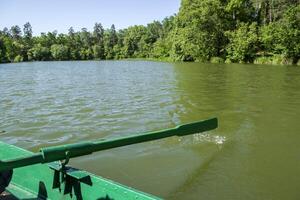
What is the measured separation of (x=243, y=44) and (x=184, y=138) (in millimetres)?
37412

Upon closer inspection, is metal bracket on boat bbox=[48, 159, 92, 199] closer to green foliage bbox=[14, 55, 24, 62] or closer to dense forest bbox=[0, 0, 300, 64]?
dense forest bbox=[0, 0, 300, 64]

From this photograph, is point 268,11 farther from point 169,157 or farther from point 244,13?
point 169,157

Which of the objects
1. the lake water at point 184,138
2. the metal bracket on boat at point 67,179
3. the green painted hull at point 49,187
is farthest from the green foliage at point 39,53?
the metal bracket on boat at point 67,179

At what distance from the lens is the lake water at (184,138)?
5805 mm

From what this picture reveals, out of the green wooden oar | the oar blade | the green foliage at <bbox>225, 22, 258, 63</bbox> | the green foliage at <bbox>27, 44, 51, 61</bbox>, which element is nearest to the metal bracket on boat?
the green wooden oar

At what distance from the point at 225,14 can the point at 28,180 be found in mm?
49605

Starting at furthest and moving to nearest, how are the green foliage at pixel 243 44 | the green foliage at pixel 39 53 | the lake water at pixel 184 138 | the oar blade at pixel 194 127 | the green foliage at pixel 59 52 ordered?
1. the green foliage at pixel 59 52
2. the green foliage at pixel 39 53
3. the green foliage at pixel 243 44
4. the lake water at pixel 184 138
5. the oar blade at pixel 194 127

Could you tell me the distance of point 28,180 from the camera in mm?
4285

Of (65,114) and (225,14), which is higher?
(225,14)

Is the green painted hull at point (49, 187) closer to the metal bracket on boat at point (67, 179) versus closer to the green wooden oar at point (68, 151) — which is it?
the metal bracket on boat at point (67, 179)

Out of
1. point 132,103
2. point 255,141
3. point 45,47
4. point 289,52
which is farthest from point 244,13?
point 45,47

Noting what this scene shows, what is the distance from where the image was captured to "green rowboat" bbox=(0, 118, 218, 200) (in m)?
3.24

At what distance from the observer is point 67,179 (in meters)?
3.76

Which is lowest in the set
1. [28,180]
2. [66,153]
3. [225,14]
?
[28,180]
